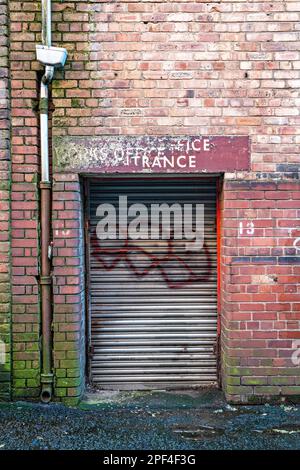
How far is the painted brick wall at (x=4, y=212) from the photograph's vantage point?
12.7 ft

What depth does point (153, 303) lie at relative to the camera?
427 cm

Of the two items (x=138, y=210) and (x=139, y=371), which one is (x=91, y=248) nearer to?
(x=138, y=210)

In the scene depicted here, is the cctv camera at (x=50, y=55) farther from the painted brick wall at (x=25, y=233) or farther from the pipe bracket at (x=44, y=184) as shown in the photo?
the pipe bracket at (x=44, y=184)

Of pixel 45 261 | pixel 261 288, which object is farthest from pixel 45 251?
pixel 261 288

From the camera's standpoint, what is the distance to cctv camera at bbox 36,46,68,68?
3.72 m

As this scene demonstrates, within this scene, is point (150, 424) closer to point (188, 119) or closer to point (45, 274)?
point (45, 274)

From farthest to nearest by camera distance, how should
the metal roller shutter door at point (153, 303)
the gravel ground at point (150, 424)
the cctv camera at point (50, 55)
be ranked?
the metal roller shutter door at point (153, 303)
the cctv camera at point (50, 55)
the gravel ground at point (150, 424)

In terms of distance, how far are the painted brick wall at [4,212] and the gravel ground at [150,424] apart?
0.39 meters

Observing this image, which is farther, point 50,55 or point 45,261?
point 45,261

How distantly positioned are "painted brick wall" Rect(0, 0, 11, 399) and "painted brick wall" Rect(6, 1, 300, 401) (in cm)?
7

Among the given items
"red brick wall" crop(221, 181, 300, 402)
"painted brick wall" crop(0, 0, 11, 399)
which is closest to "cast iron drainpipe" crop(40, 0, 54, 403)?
"painted brick wall" crop(0, 0, 11, 399)

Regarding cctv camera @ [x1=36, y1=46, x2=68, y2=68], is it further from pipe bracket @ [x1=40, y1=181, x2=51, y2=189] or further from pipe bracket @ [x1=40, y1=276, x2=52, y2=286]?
pipe bracket @ [x1=40, y1=276, x2=52, y2=286]

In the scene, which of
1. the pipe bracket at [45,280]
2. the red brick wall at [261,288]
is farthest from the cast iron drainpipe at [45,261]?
the red brick wall at [261,288]

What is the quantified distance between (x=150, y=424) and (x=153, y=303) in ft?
3.77
